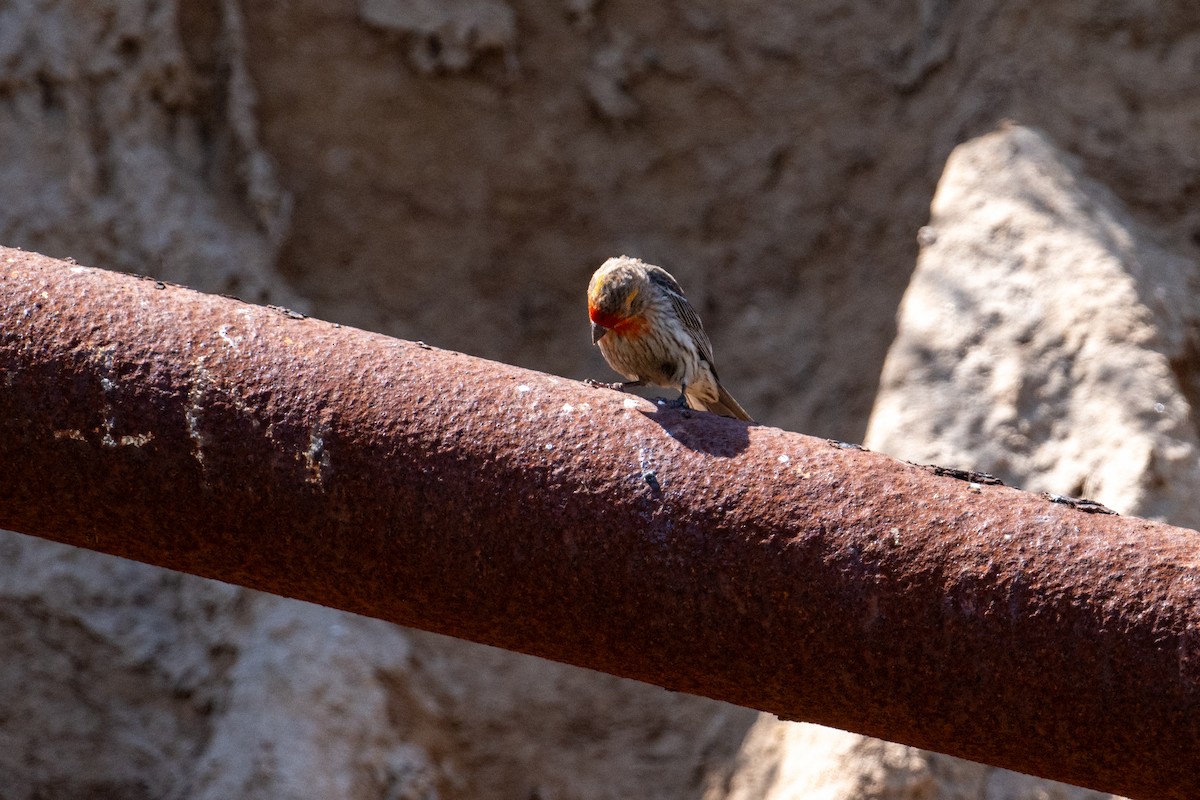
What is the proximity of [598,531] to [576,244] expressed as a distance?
16.3 ft

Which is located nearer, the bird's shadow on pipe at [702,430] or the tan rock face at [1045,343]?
the bird's shadow on pipe at [702,430]

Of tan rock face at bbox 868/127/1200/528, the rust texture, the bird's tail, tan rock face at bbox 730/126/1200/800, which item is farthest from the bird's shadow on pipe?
tan rock face at bbox 868/127/1200/528

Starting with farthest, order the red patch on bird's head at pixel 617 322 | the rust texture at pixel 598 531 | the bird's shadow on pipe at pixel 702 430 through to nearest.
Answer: the red patch on bird's head at pixel 617 322, the bird's shadow on pipe at pixel 702 430, the rust texture at pixel 598 531

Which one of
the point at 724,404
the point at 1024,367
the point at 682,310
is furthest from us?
the point at 1024,367

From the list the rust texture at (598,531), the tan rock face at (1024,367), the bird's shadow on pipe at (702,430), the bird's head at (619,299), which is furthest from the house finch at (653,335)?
the rust texture at (598,531)

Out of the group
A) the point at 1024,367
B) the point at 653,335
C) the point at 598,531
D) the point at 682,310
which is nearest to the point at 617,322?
the point at 653,335

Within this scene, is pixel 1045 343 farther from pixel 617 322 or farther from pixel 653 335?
pixel 617 322

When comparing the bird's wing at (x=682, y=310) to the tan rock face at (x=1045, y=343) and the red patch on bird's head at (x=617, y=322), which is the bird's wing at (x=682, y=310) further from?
the tan rock face at (x=1045, y=343)

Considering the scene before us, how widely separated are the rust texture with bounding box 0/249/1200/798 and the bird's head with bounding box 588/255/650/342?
234cm

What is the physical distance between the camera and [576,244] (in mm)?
Result: 6750

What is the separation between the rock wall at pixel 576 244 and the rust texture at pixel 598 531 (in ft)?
8.99

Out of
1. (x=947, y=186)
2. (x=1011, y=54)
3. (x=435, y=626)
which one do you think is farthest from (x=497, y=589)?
(x=1011, y=54)

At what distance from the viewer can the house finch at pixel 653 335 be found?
4504mm

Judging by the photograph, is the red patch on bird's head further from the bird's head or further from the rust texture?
the rust texture
